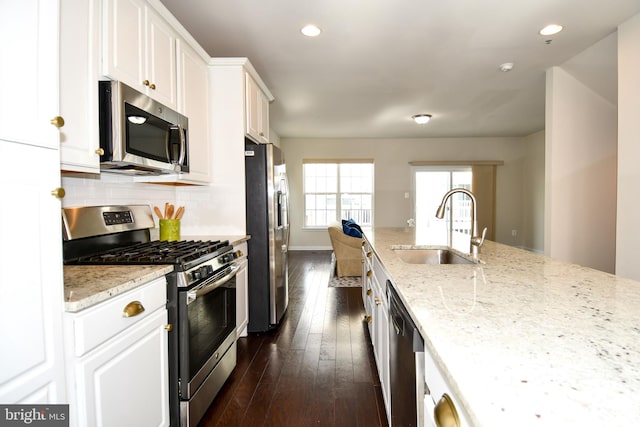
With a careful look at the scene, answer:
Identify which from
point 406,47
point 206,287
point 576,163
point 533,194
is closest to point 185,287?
point 206,287

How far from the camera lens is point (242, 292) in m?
2.60

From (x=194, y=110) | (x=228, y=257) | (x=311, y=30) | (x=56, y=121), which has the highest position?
(x=311, y=30)

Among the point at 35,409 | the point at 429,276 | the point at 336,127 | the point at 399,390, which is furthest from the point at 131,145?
the point at 336,127

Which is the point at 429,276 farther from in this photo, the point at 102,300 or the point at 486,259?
the point at 102,300

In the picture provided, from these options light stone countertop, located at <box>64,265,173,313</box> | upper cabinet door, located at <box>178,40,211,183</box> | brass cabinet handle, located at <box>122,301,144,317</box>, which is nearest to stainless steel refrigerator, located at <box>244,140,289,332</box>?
upper cabinet door, located at <box>178,40,211,183</box>

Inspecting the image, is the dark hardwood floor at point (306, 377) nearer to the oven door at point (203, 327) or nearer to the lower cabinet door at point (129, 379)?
the oven door at point (203, 327)

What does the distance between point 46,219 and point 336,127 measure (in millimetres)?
5782

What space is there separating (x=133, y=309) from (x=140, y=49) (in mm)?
1367

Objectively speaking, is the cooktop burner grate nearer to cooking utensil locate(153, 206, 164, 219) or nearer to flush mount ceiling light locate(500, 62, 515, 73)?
cooking utensil locate(153, 206, 164, 219)

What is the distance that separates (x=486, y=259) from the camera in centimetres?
160

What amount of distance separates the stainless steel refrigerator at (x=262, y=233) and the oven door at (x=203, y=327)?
63 cm

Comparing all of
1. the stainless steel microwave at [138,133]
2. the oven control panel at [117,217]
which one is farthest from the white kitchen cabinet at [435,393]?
the oven control panel at [117,217]

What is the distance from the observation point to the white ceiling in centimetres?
242
